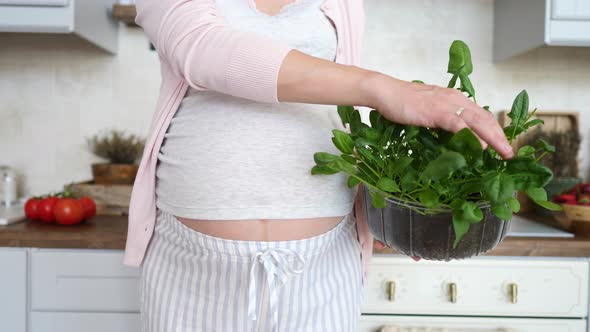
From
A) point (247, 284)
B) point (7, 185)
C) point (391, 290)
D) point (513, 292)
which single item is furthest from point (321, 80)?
point (7, 185)

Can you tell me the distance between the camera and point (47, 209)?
129 centimetres

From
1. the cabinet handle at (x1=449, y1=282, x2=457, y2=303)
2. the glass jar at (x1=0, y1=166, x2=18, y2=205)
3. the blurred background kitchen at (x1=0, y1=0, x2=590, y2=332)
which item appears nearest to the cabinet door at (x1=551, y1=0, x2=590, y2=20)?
the blurred background kitchen at (x1=0, y1=0, x2=590, y2=332)

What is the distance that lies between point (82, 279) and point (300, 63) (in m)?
0.90

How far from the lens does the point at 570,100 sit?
1652 millimetres

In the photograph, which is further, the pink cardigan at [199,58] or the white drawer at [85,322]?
the white drawer at [85,322]

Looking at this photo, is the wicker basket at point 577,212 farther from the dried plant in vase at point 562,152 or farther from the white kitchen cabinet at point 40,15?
the white kitchen cabinet at point 40,15

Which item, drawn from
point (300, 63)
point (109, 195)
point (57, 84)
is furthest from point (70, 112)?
point (300, 63)

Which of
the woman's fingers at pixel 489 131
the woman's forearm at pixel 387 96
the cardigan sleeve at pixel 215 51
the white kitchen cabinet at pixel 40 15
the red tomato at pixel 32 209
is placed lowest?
the red tomato at pixel 32 209

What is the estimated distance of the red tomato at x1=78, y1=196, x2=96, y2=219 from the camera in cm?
130

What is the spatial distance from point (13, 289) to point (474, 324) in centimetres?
111

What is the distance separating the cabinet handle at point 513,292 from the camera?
116 cm

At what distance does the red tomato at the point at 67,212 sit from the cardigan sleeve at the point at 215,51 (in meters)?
0.78

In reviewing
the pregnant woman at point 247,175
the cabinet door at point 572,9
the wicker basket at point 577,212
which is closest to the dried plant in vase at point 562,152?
the wicker basket at point 577,212

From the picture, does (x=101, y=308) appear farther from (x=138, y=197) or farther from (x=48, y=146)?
(x=48, y=146)
